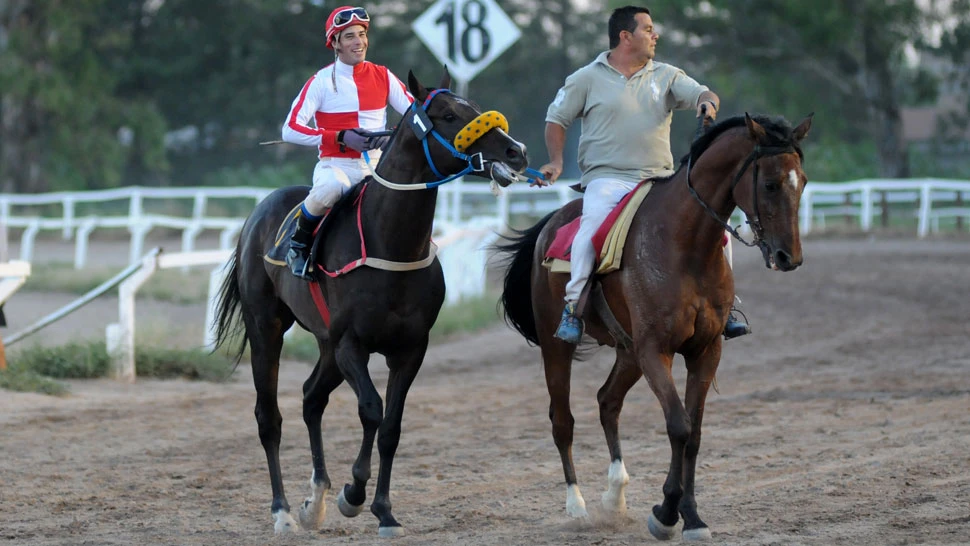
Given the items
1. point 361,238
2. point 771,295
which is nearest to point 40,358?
point 361,238

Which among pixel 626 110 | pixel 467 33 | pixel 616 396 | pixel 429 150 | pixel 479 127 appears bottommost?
pixel 616 396

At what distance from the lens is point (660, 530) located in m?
5.70

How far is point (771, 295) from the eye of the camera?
55.4 feet

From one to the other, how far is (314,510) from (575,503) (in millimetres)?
1290

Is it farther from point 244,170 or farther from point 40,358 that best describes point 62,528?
point 244,170

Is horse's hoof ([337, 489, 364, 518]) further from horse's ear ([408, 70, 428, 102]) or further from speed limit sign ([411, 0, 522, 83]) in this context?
speed limit sign ([411, 0, 522, 83])

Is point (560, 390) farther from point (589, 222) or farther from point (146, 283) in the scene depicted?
point (146, 283)

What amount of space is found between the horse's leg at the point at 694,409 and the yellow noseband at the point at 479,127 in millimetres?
1432

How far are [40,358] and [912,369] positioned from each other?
753 centimetres

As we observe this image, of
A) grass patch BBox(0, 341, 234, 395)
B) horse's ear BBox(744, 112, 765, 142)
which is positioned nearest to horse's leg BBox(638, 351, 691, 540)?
horse's ear BBox(744, 112, 765, 142)

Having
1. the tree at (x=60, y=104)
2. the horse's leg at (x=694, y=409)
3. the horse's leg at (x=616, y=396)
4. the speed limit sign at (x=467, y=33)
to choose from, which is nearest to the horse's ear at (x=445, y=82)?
the horse's leg at (x=616, y=396)

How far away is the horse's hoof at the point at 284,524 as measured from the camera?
6.15m

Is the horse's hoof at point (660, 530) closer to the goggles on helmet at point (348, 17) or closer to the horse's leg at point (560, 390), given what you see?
the horse's leg at point (560, 390)

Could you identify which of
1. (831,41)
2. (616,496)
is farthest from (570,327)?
(831,41)
